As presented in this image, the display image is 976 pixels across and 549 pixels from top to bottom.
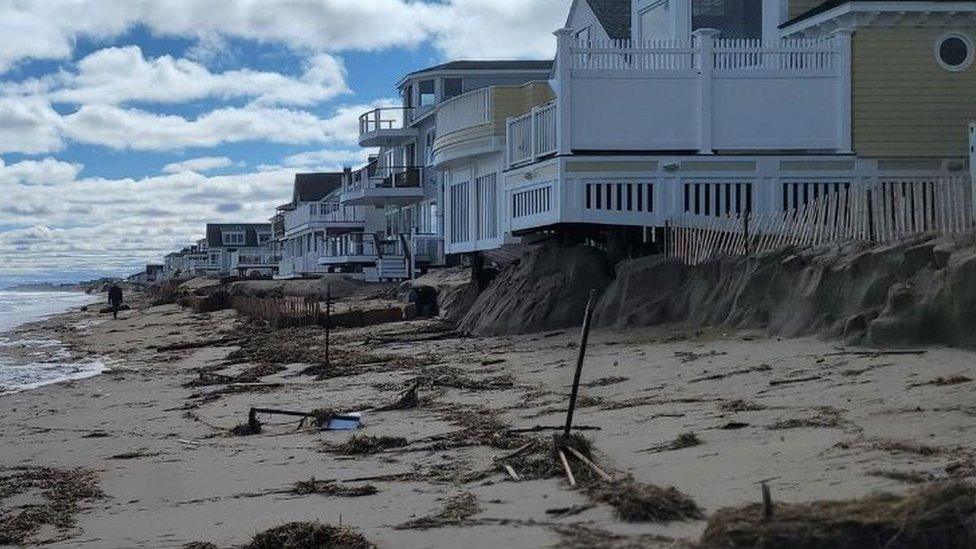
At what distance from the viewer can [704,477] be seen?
24.6 feet

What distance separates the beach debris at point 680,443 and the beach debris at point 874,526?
10.6 ft

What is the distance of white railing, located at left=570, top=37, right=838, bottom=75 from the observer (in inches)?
805

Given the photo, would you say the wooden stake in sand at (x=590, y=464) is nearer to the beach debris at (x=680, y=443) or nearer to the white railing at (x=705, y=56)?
the beach debris at (x=680, y=443)

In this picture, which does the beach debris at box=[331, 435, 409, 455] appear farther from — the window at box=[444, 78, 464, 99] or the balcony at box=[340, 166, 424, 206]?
the window at box=[444, 78, 464, 99]

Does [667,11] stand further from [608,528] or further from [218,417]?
[608,528]

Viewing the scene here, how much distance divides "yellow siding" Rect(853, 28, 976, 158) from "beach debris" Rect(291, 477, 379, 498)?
14936 mm

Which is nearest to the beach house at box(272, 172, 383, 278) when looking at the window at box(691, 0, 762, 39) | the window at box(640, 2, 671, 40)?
the window at box(640, 2, 671, 40)

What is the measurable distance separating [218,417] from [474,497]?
774 centimetres

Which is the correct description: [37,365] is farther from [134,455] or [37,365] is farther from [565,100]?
[134,455]

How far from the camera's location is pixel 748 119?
67.8 ft

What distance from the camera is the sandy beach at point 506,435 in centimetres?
708

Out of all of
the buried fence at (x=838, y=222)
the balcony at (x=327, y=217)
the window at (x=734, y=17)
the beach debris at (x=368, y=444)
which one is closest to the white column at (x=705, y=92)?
the buried fence at (x=838, y=222)

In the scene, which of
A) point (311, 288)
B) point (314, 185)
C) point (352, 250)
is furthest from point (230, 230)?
point (311, 288)

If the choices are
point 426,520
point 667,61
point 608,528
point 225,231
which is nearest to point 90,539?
point 426,520
